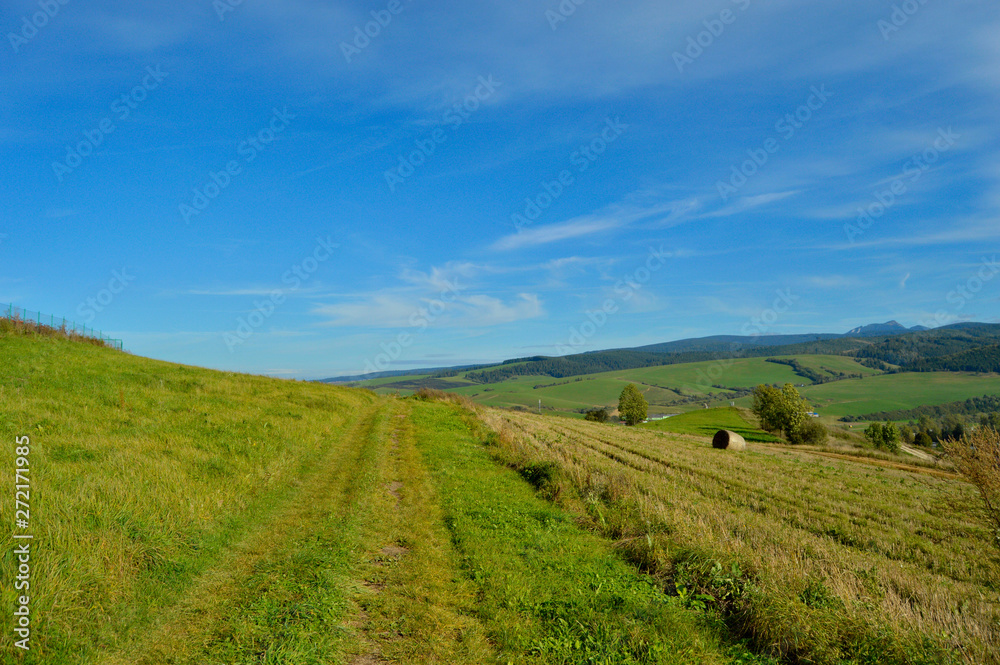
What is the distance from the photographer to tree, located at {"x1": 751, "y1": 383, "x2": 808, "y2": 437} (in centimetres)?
7669

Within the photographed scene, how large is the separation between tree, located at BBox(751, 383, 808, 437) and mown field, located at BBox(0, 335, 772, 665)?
77.2m

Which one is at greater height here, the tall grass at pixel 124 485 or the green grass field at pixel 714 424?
the tall grass at pixel 124 485

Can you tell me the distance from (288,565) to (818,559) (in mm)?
10463

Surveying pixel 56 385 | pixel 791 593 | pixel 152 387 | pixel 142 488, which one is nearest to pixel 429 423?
pixel 152 387

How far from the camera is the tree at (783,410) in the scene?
7669 cm

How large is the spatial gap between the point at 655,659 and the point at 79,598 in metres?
8.19

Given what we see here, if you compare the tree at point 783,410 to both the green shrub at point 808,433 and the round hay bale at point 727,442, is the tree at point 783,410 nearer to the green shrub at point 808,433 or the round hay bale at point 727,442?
the green shrub at point 808,433

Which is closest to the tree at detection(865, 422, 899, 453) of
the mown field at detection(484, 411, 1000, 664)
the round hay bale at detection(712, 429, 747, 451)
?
the round hay bale at detection(712, 429, 747, 451)

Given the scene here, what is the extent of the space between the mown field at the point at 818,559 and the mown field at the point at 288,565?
0.74 metres

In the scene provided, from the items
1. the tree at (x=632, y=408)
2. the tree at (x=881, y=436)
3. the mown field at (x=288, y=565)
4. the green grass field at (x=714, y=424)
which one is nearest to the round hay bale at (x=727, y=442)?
the green grass field at (x=714, y=424)

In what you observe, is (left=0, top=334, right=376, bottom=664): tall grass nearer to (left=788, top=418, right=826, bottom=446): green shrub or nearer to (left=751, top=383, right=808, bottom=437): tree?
(left=751, top=383, right=808, bottom=437): tree

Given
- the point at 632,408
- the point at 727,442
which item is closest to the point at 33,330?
the point at 727,442

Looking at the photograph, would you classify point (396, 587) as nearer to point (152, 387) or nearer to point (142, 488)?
point (142, 488)

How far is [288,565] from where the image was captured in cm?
874
